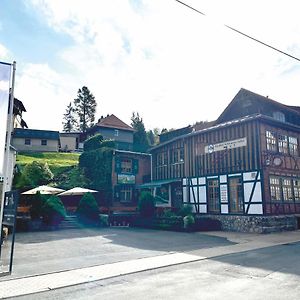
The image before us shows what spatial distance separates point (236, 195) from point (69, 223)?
36.3 ft

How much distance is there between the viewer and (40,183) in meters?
30.6

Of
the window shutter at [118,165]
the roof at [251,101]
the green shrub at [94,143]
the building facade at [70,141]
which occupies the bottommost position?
the window shutter at [118,165]

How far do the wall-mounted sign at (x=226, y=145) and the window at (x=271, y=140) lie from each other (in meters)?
1.39

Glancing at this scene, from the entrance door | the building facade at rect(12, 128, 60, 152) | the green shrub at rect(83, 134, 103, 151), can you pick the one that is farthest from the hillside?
the entrance door

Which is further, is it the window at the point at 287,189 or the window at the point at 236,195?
the window at the point at 287,189

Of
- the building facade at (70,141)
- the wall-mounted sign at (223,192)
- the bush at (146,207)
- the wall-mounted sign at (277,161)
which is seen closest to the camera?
the wall-mounted sign at (277,161)

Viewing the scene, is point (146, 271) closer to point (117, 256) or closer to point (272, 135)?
point (117, 256)

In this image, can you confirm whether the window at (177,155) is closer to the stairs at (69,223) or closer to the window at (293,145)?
the window at (293,145)

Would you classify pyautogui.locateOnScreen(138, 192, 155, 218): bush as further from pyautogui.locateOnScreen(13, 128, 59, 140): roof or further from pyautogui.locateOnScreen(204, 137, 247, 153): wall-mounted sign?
pyautogui.locateOnScreen(13, 128, 59, 140): roof

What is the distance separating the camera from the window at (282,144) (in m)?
20.7

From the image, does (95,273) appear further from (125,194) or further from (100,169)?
(100,169)

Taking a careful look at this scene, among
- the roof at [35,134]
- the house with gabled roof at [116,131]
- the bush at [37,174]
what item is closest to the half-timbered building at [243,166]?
the bush at [37,174]

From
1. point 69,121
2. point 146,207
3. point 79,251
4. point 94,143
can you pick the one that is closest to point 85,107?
point 69,121

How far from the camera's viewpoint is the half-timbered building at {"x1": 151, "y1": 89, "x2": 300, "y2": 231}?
63.3 feet
